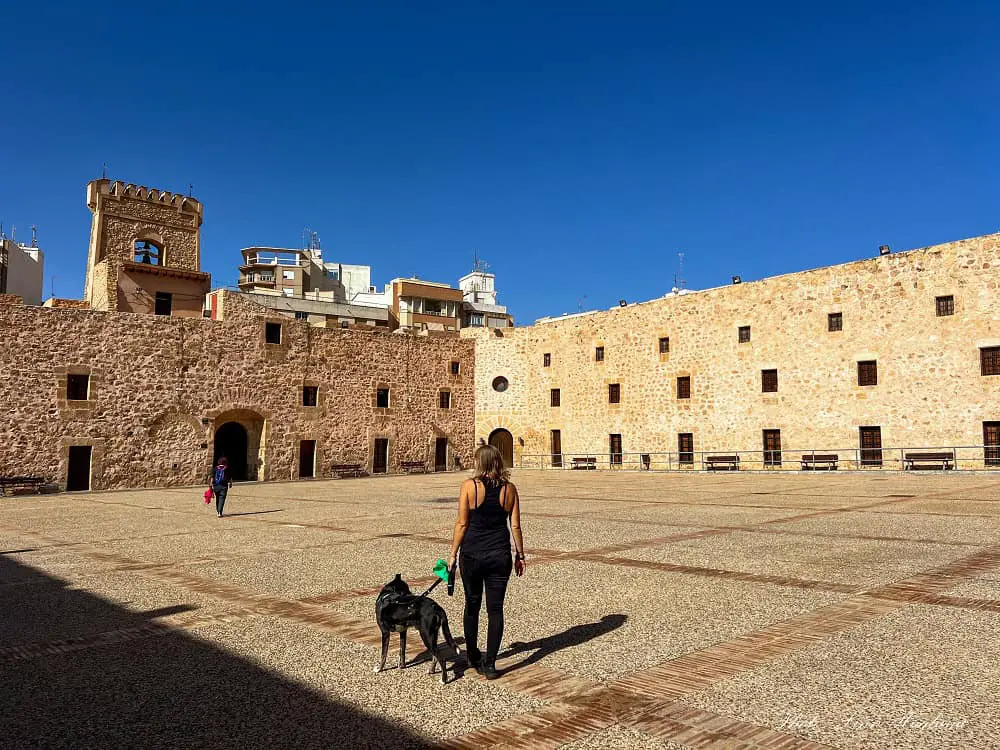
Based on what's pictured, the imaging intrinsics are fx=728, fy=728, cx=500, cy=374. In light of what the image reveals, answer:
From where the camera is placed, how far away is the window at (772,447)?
82.2 ft

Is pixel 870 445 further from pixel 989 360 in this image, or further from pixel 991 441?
pixel 989 360

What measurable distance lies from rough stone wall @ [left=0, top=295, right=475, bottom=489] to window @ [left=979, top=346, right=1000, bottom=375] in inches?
786

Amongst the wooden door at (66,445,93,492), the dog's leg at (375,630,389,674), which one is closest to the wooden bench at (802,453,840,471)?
the dog's leg at (375,630,389,674)

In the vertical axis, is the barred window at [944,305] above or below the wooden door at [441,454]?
above

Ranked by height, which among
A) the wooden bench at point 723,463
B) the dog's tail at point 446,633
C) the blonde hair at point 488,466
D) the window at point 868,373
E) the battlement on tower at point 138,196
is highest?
the battlement on tower at point 138,196

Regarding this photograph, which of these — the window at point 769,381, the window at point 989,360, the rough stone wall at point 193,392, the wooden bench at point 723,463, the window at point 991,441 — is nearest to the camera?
the window at point 991,441

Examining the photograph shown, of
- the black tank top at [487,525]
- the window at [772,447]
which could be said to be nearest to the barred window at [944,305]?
the window at [772,447]

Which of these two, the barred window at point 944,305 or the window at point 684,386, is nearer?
A: the barred window at point 944,305

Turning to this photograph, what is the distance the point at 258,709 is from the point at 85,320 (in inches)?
912

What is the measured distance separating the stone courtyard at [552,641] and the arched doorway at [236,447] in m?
16.5

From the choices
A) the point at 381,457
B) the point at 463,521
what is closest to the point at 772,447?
the point at 381,457

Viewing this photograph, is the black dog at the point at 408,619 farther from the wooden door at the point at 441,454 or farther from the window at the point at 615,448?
the wooden door at the point at 441,454

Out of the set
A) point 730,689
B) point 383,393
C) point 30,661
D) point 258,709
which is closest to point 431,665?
point 258,709

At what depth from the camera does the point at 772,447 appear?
25.4 metres
